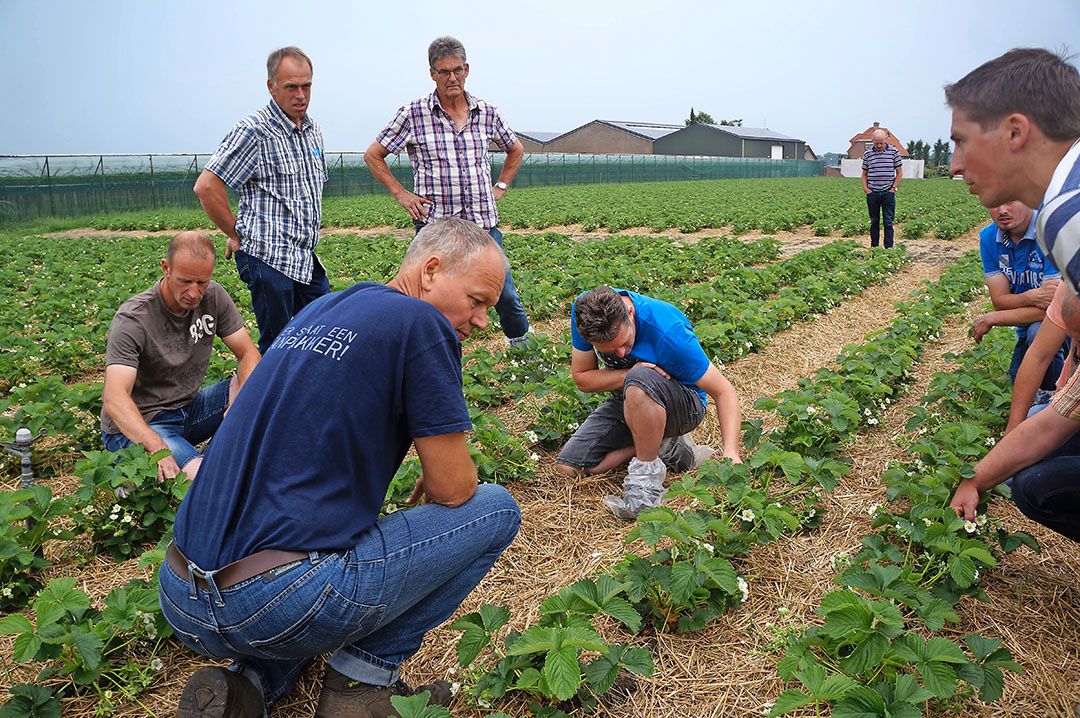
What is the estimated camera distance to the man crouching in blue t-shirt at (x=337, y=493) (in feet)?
6.00

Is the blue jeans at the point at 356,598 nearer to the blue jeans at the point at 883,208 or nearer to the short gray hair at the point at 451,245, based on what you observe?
the short gray hair at the point at 451,245

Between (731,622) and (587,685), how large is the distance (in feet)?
2.12

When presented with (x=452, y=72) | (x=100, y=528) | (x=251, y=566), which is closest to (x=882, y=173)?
(x=452, y=72)

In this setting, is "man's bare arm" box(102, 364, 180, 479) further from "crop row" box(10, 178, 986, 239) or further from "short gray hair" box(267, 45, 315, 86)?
"crop row" box(10, 178, 986, 239)

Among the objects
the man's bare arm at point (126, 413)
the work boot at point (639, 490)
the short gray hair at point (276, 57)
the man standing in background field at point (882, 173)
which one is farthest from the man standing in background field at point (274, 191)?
the man standing in background field at point (882, 173)

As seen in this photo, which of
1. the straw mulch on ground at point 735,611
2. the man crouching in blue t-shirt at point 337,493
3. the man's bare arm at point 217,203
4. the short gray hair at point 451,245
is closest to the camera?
the man crouching in blue t-shirt at point 337,493

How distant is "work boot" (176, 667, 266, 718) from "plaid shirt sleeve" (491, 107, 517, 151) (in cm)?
418

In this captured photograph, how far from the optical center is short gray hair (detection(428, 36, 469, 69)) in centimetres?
485

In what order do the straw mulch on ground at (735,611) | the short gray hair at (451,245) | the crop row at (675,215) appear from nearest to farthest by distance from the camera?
the short gray hair at (451,245), the straw mulch on ground at (735,611), the crop row at (675,215)

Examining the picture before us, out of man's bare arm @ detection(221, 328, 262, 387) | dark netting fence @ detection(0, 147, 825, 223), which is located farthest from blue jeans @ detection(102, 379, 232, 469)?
dark netting fence @ detection(0, 147, 825, 223)

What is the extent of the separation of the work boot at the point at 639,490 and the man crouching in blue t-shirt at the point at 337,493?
58.1 inches

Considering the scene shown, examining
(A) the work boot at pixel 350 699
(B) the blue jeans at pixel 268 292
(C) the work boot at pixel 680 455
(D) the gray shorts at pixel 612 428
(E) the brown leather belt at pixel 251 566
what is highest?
(B) the blue jeans at pixel 268 292

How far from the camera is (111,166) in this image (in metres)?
27.3

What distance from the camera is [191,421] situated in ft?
12.7
